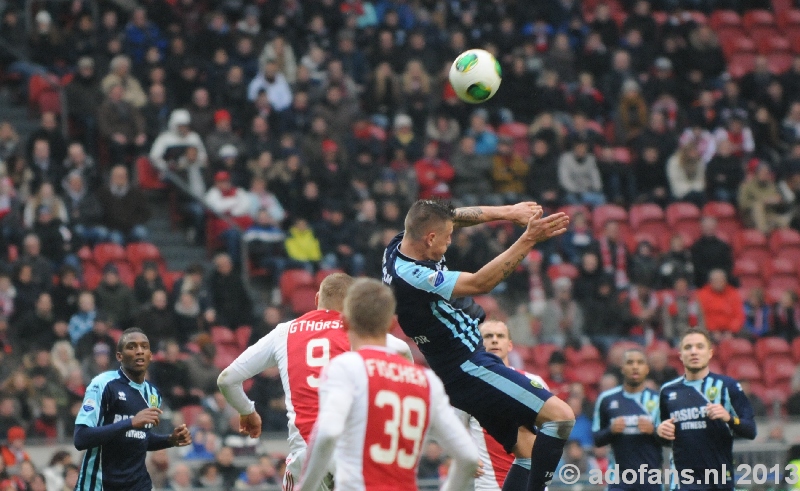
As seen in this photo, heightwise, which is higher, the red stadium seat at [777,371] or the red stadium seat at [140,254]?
the red stadium seat at [140,254]

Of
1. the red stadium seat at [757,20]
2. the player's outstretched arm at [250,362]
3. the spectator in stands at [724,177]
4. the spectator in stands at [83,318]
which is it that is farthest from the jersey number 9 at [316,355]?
the red stadium seat at [757,20]

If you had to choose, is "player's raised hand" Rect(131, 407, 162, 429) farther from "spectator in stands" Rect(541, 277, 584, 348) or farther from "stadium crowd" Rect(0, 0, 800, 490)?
"spectator in stands" Rect(541, 277, 584, 348)

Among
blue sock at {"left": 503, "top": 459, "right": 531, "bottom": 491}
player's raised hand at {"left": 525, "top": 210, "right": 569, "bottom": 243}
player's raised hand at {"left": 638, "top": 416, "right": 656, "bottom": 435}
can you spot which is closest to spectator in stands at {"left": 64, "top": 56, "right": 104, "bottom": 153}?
player's raised hand at {"left": 638, "top": 416, "right": 656, "bottom": 435}

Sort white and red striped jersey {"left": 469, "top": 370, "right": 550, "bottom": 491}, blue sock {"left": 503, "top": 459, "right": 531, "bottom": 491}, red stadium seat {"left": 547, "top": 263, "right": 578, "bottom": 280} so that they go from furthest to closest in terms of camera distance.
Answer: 1. red stadium seat {"left": 547, "top": 263, "right": 578, "bottom": 280}
2. white and red striped jersey {"left": 469, "top": 370, "right": 550, "bottom": 491}
3. blue sock {"left": 503, "top": 459, "right": 531, "bottom": 491}

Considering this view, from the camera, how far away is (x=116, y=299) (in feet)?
55.1

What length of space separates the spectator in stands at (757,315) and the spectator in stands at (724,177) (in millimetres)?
2429

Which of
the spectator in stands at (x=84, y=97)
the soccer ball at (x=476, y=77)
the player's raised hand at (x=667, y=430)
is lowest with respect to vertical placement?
the player's raised hand at (x=667, y=430)

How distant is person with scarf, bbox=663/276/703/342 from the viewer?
19.1 meters

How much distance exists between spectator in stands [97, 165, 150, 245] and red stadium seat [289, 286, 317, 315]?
2345 mm

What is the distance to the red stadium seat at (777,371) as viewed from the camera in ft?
62.3

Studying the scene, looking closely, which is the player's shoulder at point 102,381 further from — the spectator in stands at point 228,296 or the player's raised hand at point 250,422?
the spectator in stands at point 228,296

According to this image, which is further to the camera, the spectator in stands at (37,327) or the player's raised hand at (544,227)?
the spectator in stands at (37,327)

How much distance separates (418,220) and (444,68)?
13.7 meters

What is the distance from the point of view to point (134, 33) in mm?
20516
